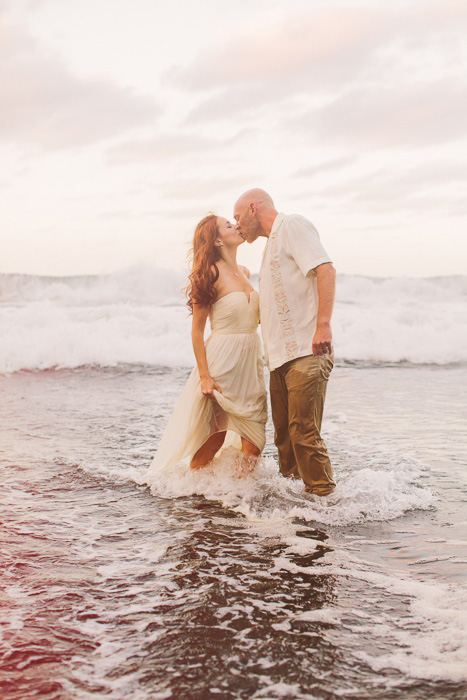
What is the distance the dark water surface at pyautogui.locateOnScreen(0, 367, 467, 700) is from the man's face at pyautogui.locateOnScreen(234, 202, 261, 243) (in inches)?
74.7

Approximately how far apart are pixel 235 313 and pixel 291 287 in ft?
2.26

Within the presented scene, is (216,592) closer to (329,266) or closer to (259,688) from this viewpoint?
(259,688)

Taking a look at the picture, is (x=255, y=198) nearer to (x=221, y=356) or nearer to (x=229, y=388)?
(x=221, y=356)

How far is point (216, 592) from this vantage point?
3.60 meters

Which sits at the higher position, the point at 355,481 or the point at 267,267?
the point at 267,267

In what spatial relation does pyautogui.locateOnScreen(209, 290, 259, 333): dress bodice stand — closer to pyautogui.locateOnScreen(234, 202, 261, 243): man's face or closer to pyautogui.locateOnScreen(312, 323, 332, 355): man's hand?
pyautogui.locateOnScreen(234, 202, 261, 243): man's face

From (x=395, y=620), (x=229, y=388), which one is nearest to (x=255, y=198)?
(x=229, y=388)

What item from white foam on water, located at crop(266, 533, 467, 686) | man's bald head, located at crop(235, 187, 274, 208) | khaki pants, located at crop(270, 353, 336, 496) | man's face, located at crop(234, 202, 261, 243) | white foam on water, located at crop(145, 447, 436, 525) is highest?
man's bald head, located at crop(235, 187, 274, 208)

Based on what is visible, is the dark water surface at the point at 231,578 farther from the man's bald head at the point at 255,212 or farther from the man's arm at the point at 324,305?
the man's bald head at the point at 255,212

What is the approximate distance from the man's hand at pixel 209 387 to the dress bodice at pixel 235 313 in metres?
0.39

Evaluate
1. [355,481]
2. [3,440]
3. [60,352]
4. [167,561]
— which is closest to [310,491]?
[355,481]

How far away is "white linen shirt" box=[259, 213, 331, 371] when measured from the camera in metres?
4.70

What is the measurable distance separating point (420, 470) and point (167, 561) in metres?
2.92

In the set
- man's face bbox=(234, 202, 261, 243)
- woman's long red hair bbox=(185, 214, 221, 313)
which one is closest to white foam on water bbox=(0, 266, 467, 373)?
woman's long red hair bbox=(185, 214, 221, 313)
